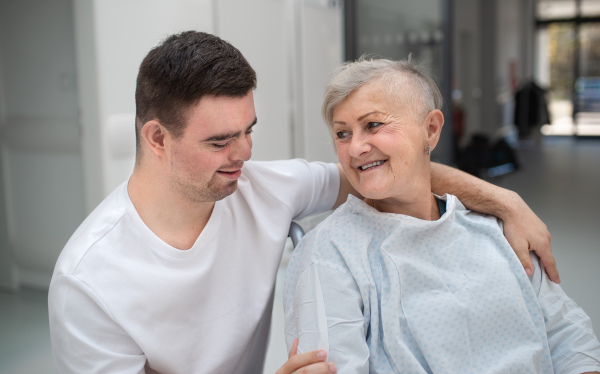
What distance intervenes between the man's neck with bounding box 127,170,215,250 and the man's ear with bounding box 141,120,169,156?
0.07 m

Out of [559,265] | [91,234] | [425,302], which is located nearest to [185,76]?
[91,234]

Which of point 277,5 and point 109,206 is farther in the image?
point 277,5

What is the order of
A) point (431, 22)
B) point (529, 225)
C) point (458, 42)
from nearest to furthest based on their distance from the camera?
point (529, 225) → point (431, 22) → point (458, 42)

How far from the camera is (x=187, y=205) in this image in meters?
1.48

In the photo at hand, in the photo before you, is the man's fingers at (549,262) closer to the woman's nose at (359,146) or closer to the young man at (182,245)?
the young man at (182,245)

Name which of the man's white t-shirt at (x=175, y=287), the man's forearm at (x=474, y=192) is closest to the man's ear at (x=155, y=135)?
the man's white t-shirt at (x=175, y=287)

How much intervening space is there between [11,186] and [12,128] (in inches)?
15.9

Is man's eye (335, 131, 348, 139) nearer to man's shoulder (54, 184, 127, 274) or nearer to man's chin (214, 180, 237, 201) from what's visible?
man's chin (214, 180, 237, 201)

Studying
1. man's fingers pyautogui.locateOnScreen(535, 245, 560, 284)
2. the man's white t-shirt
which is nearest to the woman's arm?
the man's white t-shirt

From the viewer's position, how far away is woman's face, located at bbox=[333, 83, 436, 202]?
1467mm

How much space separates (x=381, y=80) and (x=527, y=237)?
577 millimetres

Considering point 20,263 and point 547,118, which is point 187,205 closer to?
point 20,263

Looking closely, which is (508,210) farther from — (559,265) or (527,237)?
(559,265)

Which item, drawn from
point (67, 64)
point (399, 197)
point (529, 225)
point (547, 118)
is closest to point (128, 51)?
point (67, 64)
